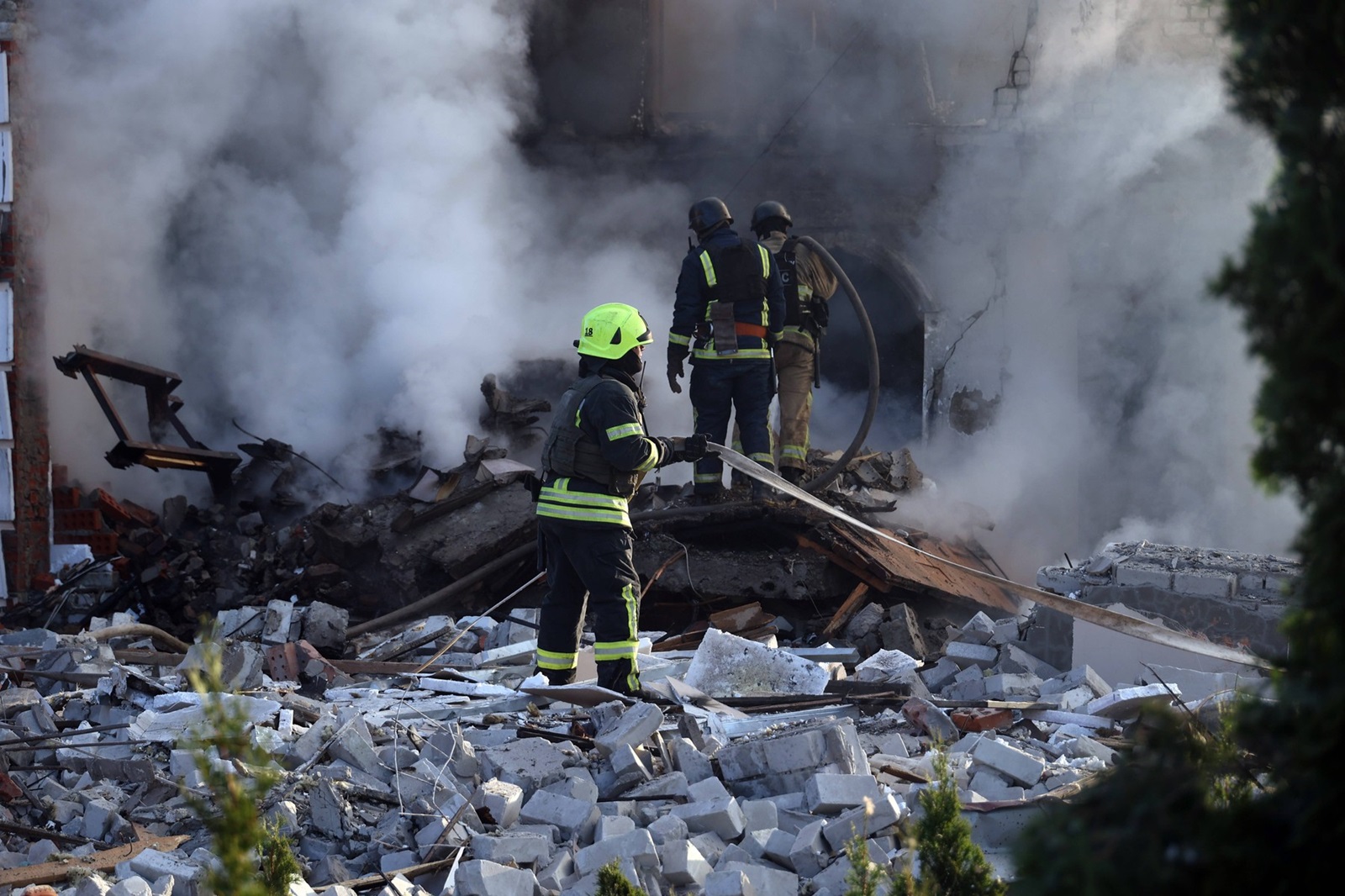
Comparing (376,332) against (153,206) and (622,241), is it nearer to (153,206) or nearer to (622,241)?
(153,206)

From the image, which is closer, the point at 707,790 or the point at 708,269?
the point at 707,790

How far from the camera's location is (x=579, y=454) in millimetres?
5418

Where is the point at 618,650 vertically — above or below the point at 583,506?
below

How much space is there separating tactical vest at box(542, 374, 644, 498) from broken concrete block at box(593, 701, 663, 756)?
3.63ft

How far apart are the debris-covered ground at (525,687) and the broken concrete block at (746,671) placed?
12mm

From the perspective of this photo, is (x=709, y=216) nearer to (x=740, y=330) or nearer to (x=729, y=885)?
(x=740, y=330)

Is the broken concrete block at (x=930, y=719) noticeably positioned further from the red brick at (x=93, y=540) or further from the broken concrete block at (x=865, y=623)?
the red brick at (x=93, y=540)

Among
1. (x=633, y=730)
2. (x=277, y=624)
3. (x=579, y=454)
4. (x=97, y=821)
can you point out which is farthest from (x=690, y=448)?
(x=277, y=624)

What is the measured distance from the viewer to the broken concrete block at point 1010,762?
4.23 meters

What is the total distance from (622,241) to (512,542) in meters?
5.82

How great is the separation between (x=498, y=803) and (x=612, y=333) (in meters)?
2.18

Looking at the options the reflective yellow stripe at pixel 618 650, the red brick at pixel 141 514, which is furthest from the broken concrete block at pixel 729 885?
the red brick at pixel 141 514

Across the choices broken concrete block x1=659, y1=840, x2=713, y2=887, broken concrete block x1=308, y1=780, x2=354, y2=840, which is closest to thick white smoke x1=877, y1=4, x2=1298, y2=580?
broken concrete block x1=659, y1=840, x2=713, y2=887

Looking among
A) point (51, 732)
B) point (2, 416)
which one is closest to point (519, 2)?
point (2, 416)
